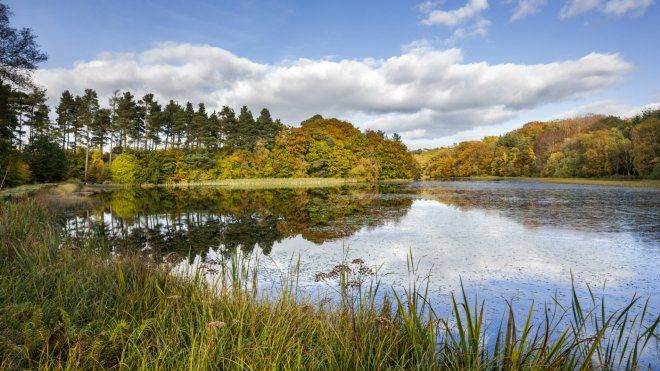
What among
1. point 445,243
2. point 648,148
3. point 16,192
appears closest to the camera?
point 445,243

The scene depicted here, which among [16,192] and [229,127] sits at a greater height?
[229,127]

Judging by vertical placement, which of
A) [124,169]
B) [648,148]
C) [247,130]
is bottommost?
[124,169]

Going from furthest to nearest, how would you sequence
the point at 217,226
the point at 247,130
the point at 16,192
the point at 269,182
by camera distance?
1. the point at 247,130
2. the point at 269,182
3. the point at 16,192
4. the point at 217,226

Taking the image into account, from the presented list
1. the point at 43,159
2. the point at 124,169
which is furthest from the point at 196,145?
the point at 43,159

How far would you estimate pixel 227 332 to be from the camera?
3080 mm

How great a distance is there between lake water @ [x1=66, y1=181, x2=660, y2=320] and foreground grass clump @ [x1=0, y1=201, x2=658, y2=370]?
1.37m

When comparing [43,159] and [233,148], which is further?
[233,148]

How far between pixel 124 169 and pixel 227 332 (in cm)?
4907

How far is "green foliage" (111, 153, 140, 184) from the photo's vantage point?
45.1m

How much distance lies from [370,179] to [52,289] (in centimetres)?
5366

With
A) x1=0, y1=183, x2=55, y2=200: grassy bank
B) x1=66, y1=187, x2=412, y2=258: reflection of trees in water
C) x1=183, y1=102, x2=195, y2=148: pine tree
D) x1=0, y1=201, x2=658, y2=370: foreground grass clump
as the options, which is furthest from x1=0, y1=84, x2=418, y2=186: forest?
x1=0, y1=201, x2=658, y2=370: foreground grass clump

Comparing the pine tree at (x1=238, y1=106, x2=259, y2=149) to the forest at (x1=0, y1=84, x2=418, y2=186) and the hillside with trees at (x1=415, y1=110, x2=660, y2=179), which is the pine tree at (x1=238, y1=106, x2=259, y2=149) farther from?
the hillside with trees at (x1=415, y1=110, x2=660, y2=179)

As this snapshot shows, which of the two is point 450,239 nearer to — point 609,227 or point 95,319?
point 609,227

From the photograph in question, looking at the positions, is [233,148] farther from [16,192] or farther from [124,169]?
[16,192]
